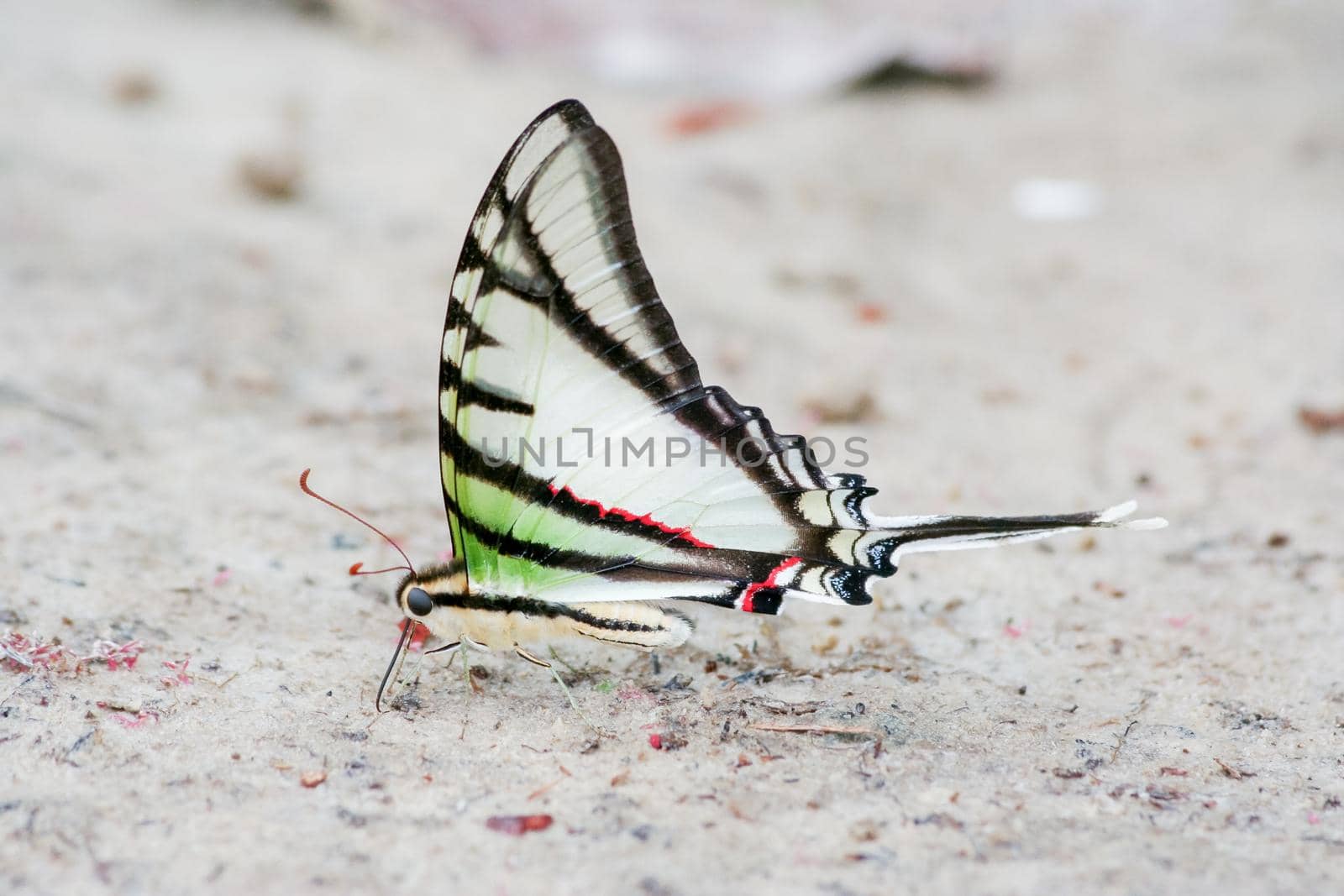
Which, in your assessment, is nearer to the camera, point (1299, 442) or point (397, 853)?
point (397, 853)

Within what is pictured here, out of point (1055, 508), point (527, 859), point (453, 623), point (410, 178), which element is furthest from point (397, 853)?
point (410, 178)

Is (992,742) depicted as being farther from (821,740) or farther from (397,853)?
(397,853)

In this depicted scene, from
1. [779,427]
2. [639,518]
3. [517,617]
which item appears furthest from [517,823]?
[779,427]

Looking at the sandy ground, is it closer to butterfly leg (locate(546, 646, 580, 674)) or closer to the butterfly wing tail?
butterfly leg (locate(546, 646, 580, 674))

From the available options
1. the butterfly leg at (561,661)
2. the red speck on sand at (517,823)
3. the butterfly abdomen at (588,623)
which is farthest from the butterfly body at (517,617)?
the red speck on sand at (517,823)

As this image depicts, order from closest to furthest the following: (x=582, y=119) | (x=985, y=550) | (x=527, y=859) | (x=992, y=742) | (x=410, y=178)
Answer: (x=527, y=859) < (x=582, y=119) < (x=992, y=742) < (x=985, y=550) < (x=410, y=178)

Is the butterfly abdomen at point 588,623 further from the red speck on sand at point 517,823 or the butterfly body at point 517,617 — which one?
the red speck on sand at point 517,823

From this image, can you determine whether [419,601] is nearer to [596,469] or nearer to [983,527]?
[596,469]

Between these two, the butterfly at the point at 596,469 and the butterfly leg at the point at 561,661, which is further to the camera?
the butterfly leg at the point at 561,661
